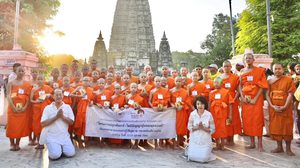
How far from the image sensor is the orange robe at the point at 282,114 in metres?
5.62

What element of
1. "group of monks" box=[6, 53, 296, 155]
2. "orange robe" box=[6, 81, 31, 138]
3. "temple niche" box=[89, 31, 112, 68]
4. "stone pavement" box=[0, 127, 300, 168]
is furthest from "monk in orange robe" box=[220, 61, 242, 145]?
"temple niche" box=[89, 31, 112, 68]

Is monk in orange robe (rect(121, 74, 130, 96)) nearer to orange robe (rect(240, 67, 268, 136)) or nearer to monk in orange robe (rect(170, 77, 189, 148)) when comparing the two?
monk in orange robe (rect(170, 77, 189, 148))

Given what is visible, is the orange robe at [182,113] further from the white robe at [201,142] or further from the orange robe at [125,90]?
the orange robe at [125,90]

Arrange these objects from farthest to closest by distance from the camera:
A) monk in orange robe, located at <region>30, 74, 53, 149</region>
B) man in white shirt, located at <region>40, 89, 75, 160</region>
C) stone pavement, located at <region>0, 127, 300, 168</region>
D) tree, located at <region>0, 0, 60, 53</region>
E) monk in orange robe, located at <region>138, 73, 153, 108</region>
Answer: tree, located at <region>0, 0, 60, 53</region>
monk in orange robe, located at <region>138, 73, 153, 108</region>
monk in orange robe, located at <region>30, 74, 53, 149</region>
man in white shirt, located at <region>40, 89, 75, 160</region>
stone pavement, located at <region>0, 127, 300, 168</region>

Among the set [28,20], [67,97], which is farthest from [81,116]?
[28,20]

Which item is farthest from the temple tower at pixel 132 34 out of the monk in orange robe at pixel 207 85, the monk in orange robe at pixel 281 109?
the monk in orange robe at pixel 281 109

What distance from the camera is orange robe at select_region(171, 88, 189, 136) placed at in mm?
6242

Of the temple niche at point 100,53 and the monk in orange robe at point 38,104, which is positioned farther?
the temple niche at point 100,53

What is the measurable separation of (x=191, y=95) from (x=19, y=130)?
Result: 3.93m

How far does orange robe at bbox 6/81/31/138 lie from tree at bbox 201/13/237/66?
32559 millimetres

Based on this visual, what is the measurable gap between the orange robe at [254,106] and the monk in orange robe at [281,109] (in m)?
0.22

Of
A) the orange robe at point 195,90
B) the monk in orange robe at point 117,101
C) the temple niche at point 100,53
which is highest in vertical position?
the temple niche at point 100,53

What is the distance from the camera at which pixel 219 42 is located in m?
39.4

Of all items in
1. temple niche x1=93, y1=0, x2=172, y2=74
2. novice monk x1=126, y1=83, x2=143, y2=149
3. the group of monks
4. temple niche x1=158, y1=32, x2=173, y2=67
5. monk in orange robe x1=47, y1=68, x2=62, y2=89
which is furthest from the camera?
temple niche x1=93, y1=0, x2=172, y2=74
